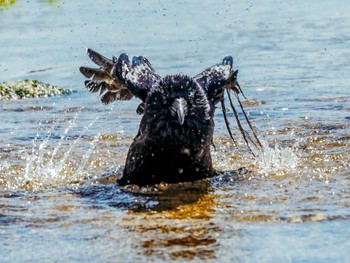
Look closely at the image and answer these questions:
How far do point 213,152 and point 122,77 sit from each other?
1407 millimetres

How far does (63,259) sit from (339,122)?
498 centimetres

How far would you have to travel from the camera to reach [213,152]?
9.73 metres

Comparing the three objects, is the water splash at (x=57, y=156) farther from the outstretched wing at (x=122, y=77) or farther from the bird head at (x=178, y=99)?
the bird head at (x=178, y=99)

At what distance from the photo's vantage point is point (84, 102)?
12359 millimetres

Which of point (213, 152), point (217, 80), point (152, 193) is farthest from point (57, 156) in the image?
point (152, 193)

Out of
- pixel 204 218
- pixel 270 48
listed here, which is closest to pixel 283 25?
pixel 270 48

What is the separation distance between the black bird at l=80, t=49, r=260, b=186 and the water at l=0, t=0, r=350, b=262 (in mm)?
135

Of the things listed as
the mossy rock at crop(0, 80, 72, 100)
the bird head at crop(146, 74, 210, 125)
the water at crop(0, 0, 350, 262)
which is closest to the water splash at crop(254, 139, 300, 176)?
the water at crop(0, 0, 350, 262)

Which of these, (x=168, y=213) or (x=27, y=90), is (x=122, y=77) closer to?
(x=168, y=213)

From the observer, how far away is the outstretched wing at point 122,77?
845 centimetres

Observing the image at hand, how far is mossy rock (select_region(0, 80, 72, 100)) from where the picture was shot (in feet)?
41.7

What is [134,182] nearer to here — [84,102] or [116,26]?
[84,102]

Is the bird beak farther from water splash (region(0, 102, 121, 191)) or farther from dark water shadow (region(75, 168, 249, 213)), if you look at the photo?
water splash (region(0, 102, 121, 191))

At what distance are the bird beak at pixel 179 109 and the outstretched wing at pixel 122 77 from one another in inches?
21.4
